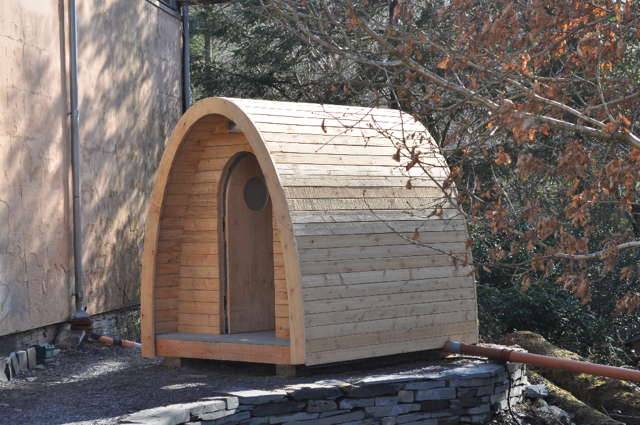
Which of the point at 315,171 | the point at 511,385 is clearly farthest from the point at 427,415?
the point at 315,171

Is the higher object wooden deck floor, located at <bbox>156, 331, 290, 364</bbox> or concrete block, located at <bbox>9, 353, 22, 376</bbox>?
wooden deck floor, located at <bbox>156, 331, 290, 364</bbox>

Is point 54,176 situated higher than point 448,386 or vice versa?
point 54,176

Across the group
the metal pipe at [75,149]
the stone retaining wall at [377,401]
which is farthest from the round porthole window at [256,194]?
the metal pipe at [75,149]

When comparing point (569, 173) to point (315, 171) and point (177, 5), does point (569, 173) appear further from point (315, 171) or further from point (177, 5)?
point (177, 5)

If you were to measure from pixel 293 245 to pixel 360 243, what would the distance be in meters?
0.80

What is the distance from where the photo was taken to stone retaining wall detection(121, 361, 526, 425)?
7609mm

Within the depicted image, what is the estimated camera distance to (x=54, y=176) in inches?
436

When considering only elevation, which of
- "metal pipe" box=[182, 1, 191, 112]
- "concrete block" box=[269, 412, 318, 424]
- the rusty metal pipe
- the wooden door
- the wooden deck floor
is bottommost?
"concrete block" box=[269, 412, 318, 424]

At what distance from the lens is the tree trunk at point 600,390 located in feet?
31.6

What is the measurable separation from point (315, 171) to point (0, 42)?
3.53 m

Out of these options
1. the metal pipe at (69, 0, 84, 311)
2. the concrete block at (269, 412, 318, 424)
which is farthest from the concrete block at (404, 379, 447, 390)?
the metal pipe at (69, 0, 84, 311)

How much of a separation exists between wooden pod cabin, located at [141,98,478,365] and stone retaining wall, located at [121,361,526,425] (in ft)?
1.21

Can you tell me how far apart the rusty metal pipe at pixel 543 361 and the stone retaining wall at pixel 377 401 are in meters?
0.13

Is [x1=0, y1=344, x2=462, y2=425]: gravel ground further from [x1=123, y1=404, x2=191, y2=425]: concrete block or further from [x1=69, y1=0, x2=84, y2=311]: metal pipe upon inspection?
[x1=69, y1=0, x2=84, y2=311]: metal pipe
